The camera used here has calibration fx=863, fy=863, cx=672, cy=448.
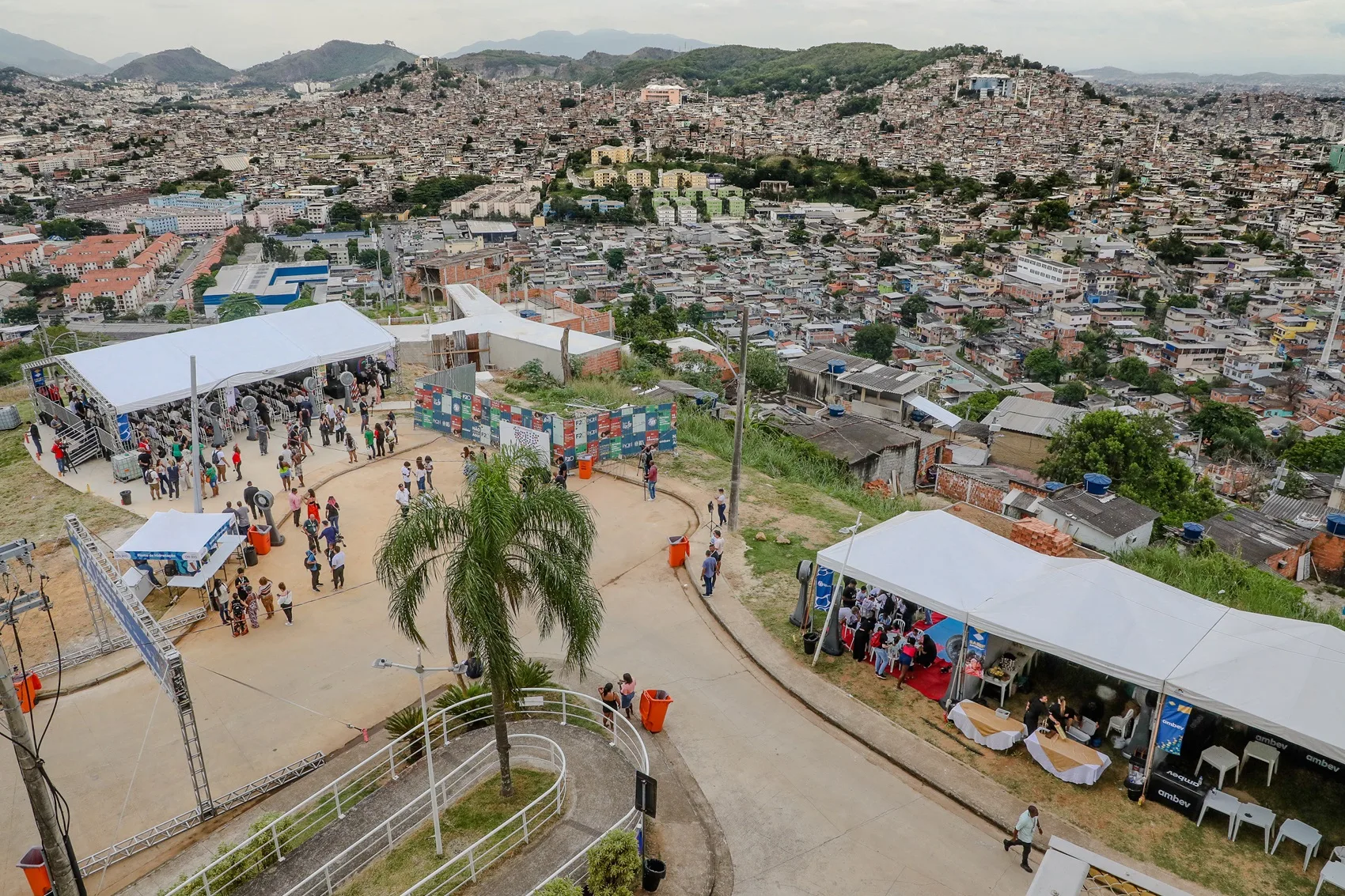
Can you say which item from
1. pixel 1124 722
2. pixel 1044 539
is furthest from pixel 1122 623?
pixel 1044 539

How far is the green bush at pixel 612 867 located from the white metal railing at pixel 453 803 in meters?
0.72

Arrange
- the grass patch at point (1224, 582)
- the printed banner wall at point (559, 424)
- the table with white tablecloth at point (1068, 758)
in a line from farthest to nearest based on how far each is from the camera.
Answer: the printed banner wall at point (559, 424) < the grass patch at point (1224, 582) < the table with white tablecloth at point (1068, 758)

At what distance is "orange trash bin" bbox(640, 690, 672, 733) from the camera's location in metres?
9.67

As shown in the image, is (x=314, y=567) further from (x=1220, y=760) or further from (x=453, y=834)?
(x=1220, y=760)

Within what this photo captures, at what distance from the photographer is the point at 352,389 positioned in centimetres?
2070

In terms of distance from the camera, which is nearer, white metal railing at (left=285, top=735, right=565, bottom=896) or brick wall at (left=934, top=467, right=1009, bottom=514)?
white metal railing at (left=285, top=735, right=565, bottom=896)

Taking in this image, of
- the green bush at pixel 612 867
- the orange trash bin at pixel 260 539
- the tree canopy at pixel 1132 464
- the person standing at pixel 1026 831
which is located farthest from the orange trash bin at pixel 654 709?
the tree canopy at pixel 1132 464

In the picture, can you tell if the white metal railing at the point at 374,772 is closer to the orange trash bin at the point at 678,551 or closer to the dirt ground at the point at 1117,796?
the dirt ground at the point at 1117,796

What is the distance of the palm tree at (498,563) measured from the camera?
23.6ft

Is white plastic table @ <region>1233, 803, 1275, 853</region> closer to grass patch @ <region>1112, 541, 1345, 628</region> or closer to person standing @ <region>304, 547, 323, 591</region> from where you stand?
grass patch @ <region>1112, 541, 1345, 628</region>

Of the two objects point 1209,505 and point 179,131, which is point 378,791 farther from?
point 179,131

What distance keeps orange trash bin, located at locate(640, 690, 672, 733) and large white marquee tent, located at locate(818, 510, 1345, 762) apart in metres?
2.74

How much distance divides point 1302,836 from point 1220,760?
3.00 ft

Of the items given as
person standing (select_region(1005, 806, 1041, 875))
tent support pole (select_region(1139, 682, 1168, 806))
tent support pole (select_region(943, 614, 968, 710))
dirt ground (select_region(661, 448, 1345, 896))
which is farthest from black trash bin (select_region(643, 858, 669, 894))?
tent support pole (select_region(1139, 682, 1168, 806))
